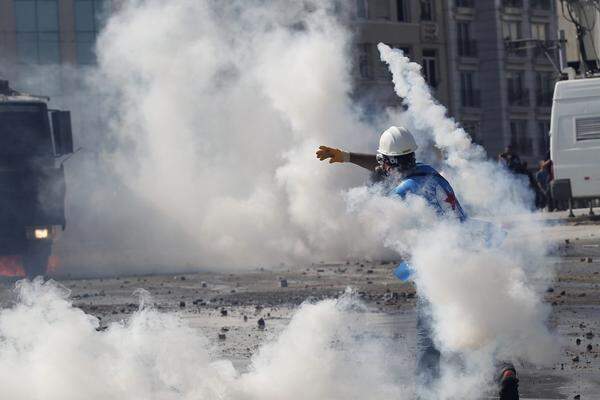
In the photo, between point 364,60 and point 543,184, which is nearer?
point 543,184

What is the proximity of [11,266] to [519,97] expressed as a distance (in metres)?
51.0

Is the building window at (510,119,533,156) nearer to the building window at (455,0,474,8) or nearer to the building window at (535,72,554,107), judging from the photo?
the building window at (535,72,554,107)

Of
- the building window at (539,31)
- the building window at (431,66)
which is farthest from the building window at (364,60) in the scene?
the building window at (539,31)

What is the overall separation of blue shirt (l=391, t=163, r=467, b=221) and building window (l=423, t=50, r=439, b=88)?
59502 mm

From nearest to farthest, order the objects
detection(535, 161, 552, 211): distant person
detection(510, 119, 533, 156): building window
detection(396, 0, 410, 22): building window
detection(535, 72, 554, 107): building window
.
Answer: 1. detection(535, 161, 552, 211): distant person
2. detection(396, 0, 410, 22): building window
3. detection(510, 119, 533, 156): building window
4. detection(535, 72, 554, 107): building window

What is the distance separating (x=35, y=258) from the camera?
76.9 feet

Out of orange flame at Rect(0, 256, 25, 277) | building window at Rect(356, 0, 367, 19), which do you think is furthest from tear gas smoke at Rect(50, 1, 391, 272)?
building window at Rect(356, 0, 367, 19)

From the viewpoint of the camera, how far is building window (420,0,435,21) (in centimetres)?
6550

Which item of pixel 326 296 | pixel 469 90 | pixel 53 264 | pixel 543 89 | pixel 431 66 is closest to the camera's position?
pixel 326 296

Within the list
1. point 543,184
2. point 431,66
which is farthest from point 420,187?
point 431,66

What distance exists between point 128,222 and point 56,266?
5256 millimetres

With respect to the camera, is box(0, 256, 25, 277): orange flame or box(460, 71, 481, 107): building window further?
box(460, 71, 481, 107): building window

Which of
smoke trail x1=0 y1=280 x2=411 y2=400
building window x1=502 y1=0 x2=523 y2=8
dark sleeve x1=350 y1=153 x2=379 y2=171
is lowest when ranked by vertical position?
smoke trail x1=0 y1=280 x2=411 y2=400

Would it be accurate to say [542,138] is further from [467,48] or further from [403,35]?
[403,35]
